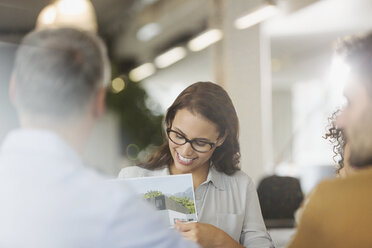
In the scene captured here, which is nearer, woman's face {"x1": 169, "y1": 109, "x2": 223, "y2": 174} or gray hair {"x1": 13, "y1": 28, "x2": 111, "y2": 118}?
gray hair {"x1": 13, "y1": 28, "x2": 111, "y2": 118}

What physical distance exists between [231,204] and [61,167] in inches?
27.7

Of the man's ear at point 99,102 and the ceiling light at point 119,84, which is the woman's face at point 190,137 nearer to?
the man's ear at point 99,102

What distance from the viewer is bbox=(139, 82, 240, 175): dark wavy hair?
1354 mm

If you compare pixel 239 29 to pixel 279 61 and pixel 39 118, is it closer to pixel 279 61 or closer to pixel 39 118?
pixel 39 118

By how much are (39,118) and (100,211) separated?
0.66 ft

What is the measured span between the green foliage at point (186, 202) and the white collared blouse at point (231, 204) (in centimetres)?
10

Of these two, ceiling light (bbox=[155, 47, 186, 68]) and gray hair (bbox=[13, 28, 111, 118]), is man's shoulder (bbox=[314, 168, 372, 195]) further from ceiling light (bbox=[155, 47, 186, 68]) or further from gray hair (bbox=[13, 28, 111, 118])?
ceiling light (bbox=[155, 47, 186, 68])

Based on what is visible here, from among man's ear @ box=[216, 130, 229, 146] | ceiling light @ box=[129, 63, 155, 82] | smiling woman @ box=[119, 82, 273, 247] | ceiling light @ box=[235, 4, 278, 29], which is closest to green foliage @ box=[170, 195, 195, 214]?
smiling woman @ box=[119, 82, 273, 247]

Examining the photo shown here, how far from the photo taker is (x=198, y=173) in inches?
55.0

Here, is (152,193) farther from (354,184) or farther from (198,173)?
(354,184)

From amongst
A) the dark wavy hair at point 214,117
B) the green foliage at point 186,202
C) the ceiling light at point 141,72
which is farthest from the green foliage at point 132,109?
the green foliage at point 186,202

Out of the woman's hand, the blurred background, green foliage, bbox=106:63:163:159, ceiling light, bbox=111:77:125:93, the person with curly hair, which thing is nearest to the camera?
the woman's hand

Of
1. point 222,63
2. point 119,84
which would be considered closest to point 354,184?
point 222,63

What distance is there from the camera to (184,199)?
123 centimetres
